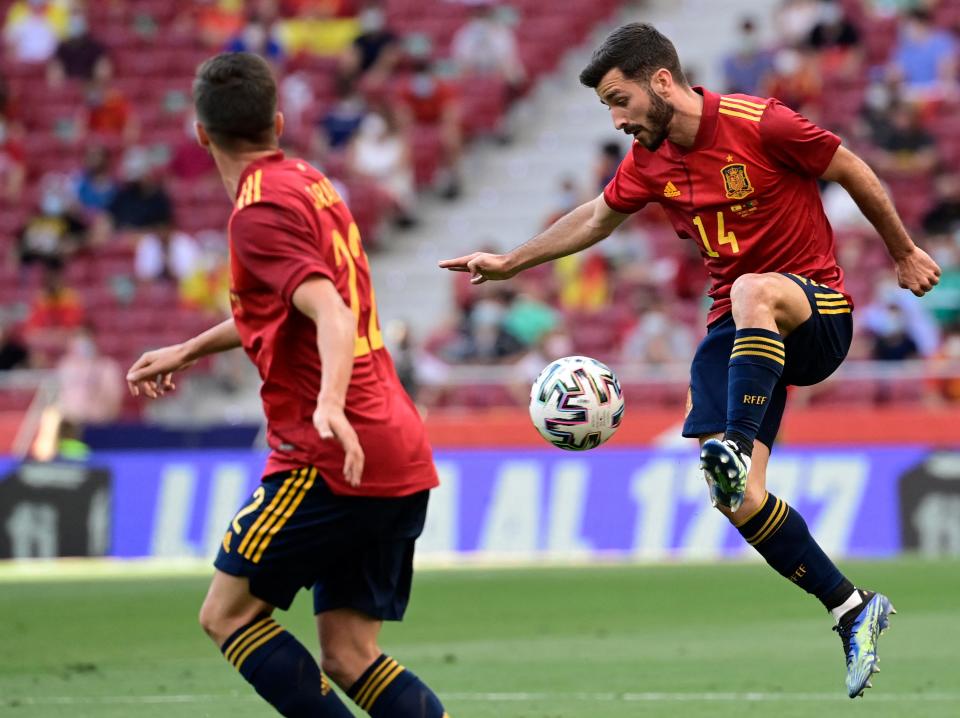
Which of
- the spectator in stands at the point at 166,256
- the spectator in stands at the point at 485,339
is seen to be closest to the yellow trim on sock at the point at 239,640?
the spectator in stands at the point at 485,339

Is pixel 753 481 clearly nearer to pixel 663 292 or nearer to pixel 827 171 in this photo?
pixel 827 171

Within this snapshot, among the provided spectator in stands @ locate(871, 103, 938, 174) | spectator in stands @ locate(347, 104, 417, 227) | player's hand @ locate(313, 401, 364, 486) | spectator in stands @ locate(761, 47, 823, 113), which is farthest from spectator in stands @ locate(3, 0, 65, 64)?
player's hand @ locate(313, 401, 364, 486)

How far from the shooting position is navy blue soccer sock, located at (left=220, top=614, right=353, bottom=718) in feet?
18.5

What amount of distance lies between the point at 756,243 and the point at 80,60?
2013 centimetres

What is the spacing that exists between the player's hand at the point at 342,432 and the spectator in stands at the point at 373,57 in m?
19.1

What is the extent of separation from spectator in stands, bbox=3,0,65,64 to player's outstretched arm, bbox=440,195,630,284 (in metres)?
19.9

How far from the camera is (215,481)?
17812 mm

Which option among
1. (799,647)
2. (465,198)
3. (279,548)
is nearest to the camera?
(279,548)

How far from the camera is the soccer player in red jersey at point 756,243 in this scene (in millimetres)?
7062

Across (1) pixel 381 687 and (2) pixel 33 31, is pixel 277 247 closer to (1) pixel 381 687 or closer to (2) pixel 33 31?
(1) pixel 381 687

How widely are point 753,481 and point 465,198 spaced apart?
55.8 ft

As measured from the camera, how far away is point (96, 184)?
78.9 ft

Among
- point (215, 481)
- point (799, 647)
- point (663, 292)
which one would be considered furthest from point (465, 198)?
point (799, 647)

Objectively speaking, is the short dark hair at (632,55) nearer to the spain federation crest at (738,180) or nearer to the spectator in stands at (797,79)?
the spain federation crest at (738,180)
